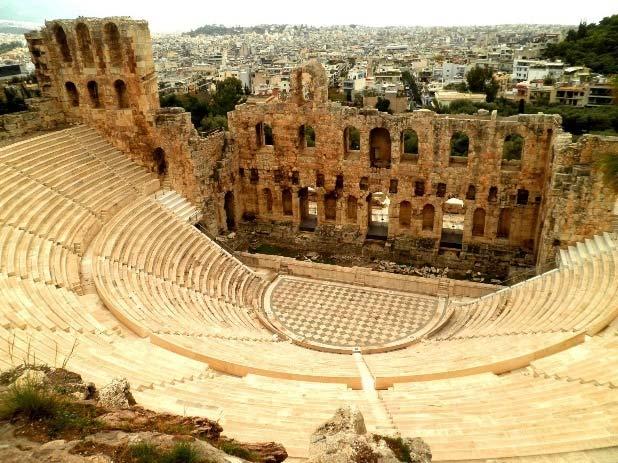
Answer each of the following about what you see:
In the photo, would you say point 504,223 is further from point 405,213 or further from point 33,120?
point 33,120

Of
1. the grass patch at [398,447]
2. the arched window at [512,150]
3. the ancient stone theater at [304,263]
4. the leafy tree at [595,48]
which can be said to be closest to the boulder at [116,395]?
the ancient stone theater at [304,263]

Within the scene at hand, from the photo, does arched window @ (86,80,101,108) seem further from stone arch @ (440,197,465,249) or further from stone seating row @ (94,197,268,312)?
stone arch @ (440,197,465,249)

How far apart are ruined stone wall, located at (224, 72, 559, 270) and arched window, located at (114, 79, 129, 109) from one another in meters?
5.25

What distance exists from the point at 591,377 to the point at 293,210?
17.5 m

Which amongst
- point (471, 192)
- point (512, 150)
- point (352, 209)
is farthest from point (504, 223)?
point (512, 150)

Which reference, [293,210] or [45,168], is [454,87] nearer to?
[293,210]

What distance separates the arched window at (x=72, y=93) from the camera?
24312 mm

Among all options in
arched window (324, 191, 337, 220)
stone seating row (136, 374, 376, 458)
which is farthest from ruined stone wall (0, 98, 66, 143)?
stone seating row (136, 374, 376, 458)

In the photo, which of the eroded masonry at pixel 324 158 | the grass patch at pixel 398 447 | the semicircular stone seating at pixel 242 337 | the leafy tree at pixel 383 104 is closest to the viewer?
the grass patch at pixel 398 447

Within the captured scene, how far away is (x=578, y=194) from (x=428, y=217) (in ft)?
24.3

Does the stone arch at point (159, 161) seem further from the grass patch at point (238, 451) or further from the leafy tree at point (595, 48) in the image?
the leafy tree at point (595, 48)

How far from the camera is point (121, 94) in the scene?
24172 mm

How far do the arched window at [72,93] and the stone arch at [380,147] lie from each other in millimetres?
15053

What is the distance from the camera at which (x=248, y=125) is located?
83.6 ft
